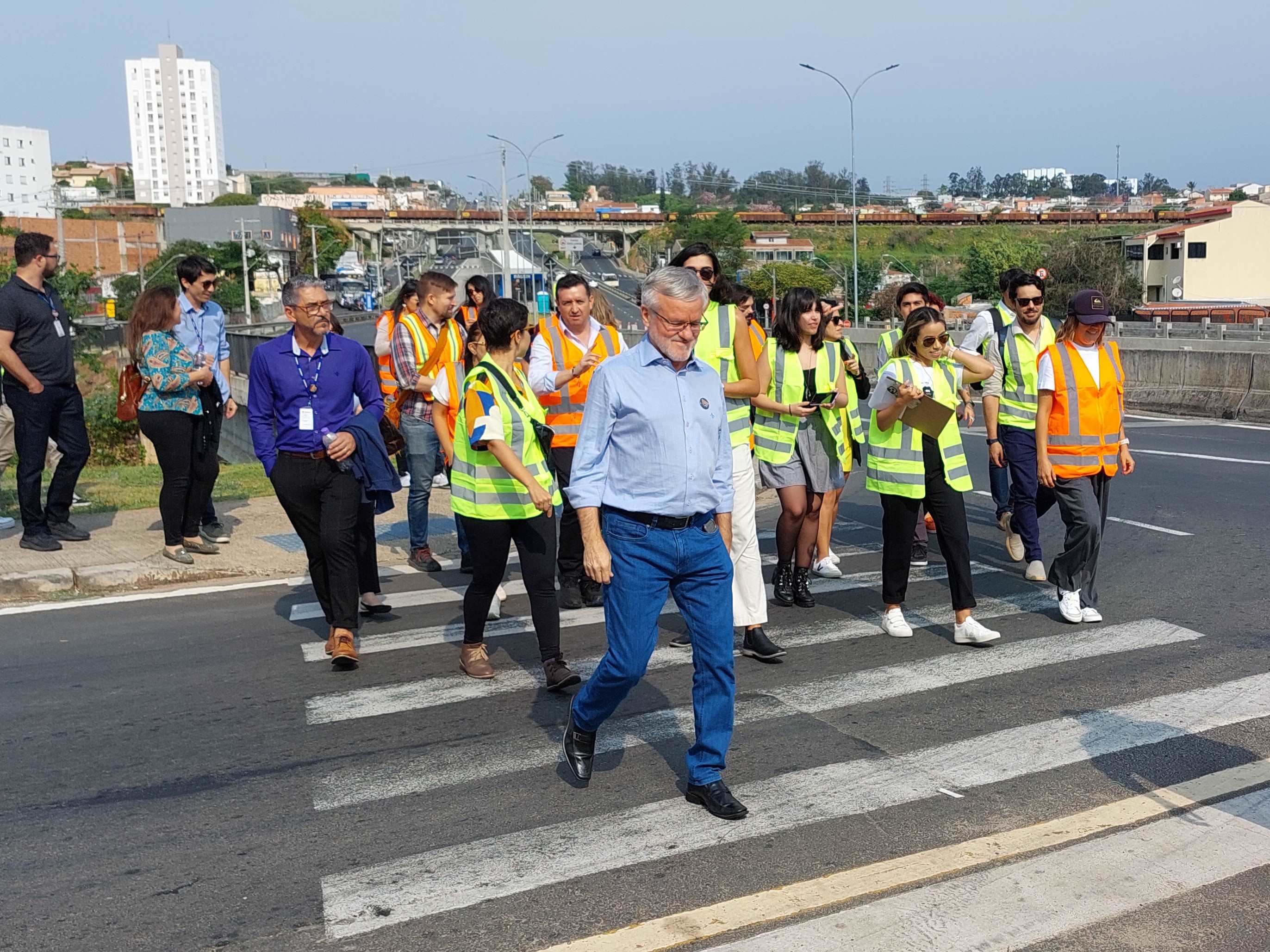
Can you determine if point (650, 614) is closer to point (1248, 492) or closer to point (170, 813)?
point (170, 813)

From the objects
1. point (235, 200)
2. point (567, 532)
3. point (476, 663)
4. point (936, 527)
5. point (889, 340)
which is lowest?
point (476, 663)

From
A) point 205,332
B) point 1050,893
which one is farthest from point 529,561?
point 205,332

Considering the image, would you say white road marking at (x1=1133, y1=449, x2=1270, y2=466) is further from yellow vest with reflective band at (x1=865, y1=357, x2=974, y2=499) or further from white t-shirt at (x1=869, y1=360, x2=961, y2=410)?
white t-shirt at (x1=869, y1=360, x2=961, y2=410)

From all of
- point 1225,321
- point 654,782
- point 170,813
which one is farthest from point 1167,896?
point 1225,321

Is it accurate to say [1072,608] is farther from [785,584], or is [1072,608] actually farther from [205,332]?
[205,332]

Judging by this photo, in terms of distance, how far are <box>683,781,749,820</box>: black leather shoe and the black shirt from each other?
6799 mm

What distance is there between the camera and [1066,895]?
13.5 feet

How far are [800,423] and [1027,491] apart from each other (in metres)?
2.04

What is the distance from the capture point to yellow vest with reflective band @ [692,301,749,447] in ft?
22.7

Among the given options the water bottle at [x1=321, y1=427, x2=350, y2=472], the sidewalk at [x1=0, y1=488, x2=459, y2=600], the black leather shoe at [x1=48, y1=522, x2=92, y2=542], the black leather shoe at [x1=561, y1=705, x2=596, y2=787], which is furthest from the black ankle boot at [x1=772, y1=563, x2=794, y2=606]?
the black leather shoe at [x1=48, y1=522, x2=92, y2=542]

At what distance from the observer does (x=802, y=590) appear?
8.13m

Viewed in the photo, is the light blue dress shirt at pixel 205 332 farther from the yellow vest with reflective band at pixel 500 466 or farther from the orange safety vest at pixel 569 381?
the yellow vest with reflective band at pixel 500 466

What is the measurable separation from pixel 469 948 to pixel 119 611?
5.41 m

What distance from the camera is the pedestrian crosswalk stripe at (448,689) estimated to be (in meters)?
6.17
